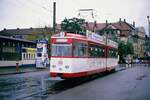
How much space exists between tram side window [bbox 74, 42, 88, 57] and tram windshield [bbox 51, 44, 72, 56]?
54 cm

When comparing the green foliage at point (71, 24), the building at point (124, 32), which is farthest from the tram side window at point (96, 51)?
the building at point (124, 32)

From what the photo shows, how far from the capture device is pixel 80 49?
22.0 meters

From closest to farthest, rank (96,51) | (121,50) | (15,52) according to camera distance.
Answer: (96,51), (15,52), (121,50)

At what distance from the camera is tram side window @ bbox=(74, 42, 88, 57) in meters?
21.4

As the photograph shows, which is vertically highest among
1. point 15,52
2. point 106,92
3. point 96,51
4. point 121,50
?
point 121,50

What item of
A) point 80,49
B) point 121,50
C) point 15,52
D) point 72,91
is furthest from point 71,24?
point 72,91

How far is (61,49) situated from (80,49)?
149 centimetres

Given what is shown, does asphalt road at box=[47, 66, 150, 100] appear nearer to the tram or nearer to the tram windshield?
the tram windshield

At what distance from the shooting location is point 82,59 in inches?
877

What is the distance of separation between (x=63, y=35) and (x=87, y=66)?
3365mm

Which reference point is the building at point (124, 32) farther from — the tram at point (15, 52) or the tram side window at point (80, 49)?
the tram side window at point (80, 49)

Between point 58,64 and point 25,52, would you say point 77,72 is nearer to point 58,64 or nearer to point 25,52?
point 58,64

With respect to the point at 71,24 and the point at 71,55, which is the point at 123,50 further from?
the point at 71,55

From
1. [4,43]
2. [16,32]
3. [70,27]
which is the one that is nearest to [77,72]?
[4,43]
